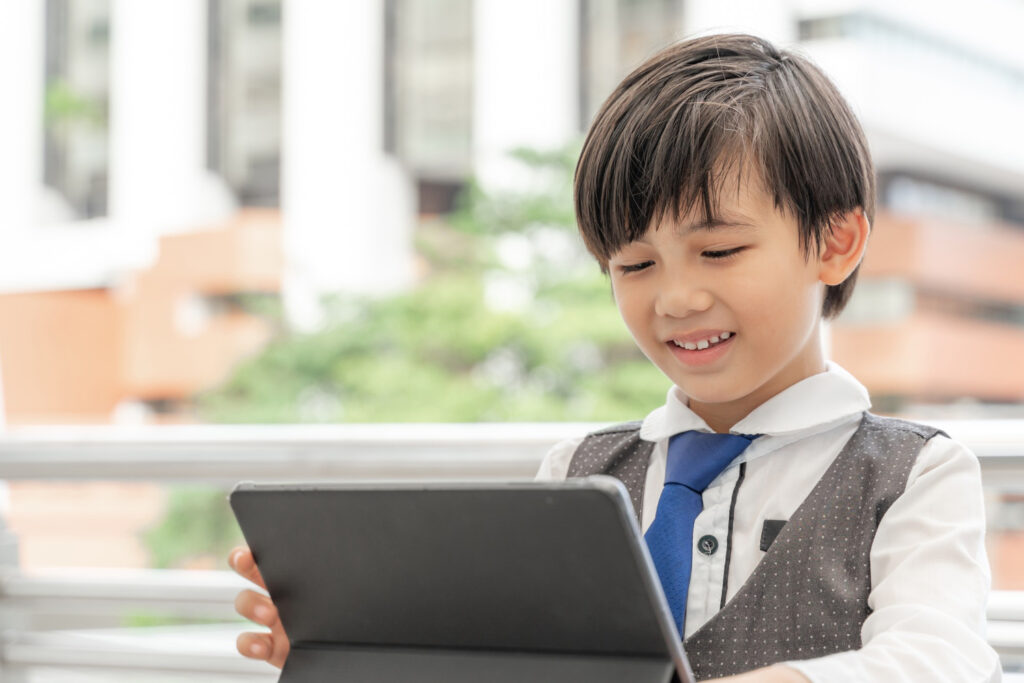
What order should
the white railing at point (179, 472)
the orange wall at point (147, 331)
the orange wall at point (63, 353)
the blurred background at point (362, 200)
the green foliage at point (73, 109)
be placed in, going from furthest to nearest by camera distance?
the green foliage at point (73, 109)
the orange wall at point (63, 353)
the orange wall at point (147, 331)
the blurred background at point (362, 200)
the white railing at point (179, 472)

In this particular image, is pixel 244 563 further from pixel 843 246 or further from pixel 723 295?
pixel 843 246

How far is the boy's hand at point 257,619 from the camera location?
2.77 ft

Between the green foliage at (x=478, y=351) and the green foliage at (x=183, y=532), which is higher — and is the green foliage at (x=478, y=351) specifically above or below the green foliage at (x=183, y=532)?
above

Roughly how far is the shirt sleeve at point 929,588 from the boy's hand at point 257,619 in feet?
1.23

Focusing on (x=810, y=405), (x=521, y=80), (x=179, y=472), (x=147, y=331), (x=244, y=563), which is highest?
(x=521, y=80)

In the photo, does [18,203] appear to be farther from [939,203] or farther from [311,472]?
[311,472]

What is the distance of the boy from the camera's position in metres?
0.80

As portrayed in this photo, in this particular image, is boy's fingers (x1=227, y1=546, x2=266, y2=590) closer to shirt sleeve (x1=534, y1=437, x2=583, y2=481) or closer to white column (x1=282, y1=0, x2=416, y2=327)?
shirt sleeve (x1=534, y1=437, x2=583, y2=481)

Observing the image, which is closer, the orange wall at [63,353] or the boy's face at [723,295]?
the boy's face at [723,295]

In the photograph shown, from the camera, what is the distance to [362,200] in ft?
59.9

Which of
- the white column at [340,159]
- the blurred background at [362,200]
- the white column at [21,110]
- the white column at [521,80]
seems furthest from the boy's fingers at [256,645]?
the white column at [21,110]

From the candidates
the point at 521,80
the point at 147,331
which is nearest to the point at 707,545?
the point at 521,80

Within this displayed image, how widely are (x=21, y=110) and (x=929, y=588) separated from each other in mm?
21762

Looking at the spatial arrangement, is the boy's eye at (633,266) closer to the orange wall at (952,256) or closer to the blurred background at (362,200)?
the blurred background at (362,200)
